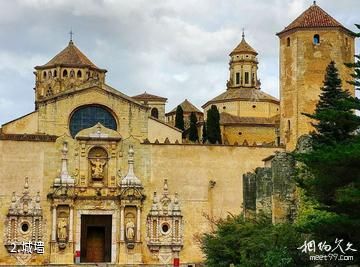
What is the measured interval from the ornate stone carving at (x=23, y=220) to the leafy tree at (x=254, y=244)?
13130mm

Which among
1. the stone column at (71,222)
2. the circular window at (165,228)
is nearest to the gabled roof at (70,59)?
the stone column at (71,222)

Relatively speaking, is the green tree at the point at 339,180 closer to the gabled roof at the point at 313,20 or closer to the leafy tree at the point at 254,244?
the leafy tree at the point at 254,244

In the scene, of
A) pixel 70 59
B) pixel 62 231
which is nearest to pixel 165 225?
pixel 62 231

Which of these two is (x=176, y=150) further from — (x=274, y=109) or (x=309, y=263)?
(x=274, y=109)

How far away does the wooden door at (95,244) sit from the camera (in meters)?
42.9

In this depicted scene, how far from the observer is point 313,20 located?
146 feet

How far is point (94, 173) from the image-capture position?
139 feet

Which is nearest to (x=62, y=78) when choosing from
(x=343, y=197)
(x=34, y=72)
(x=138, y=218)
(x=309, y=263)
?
(x=34, y=72)

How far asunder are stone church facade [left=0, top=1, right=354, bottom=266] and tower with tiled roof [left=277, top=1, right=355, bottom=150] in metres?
0.06

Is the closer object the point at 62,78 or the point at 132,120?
the point at 132,120

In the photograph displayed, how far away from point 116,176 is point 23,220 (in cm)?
499

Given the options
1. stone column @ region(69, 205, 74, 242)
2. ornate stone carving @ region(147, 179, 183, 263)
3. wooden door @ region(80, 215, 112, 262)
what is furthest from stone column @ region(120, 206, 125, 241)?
stone column @ region(69, 205, 74, 242)

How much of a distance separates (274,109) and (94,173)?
1135 inches

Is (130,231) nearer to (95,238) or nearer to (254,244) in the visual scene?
(95,238)
